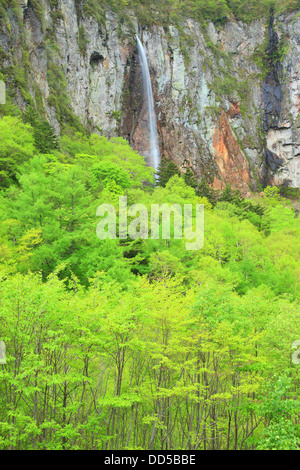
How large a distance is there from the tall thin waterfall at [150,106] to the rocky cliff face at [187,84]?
94 centimetres

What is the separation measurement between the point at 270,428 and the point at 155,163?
56.3 m

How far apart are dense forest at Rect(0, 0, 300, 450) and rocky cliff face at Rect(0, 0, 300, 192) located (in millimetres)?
16983

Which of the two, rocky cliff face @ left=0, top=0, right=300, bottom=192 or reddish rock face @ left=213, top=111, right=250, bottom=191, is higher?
rocky cliff face @ left=0, top=0, right=300, bottom=192

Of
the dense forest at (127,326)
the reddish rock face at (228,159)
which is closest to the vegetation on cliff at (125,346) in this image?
the dense forest at (127,326)

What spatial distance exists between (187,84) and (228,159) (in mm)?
15357

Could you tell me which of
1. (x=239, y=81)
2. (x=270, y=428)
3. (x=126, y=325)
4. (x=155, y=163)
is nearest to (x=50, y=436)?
(x=126, y=325)

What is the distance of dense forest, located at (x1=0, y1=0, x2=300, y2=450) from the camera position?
40.8 feet

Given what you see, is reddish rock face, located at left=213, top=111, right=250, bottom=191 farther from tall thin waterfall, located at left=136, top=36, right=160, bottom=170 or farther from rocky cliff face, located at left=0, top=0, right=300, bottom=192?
tall thin waterfall, located at left=136, top=36, right=160, bottom=170

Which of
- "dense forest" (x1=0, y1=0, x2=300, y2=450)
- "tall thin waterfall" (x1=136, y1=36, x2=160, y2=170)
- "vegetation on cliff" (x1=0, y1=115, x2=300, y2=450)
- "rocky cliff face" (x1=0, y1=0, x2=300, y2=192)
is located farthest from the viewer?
"tall thin waterfall" (x1=136, y1=36, x2=160, y2=170)

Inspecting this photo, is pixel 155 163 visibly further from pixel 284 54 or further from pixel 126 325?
pixel 126 325

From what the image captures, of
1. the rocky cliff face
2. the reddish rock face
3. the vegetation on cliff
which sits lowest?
the vegetation on cliff

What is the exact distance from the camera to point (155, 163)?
6525 cm

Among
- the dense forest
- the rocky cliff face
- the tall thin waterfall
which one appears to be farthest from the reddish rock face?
the dense forest

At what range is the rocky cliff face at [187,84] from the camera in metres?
56.8
